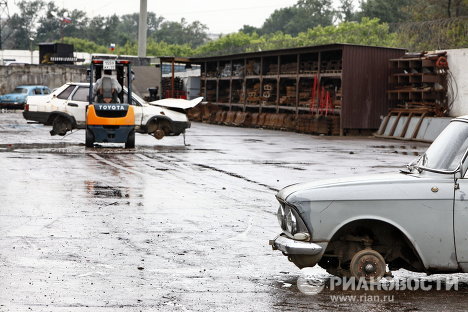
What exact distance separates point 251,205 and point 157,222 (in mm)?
2356

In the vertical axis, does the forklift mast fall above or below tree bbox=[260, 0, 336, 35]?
below

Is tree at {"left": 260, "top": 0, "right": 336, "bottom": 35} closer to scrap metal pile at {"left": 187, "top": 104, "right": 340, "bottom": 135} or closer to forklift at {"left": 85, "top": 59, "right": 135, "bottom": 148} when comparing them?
scrap metal pile at {"left": 187, "top": 104, "right": 340, "bottom": 135}

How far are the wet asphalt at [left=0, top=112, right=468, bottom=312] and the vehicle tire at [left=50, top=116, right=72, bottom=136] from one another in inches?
222

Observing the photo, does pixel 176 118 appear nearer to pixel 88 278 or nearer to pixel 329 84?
pixel 329 84

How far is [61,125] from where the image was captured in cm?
2769

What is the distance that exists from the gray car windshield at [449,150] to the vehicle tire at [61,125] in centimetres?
2121

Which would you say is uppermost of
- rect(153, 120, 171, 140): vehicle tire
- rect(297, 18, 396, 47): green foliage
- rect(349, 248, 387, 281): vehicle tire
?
rect(297, 18, 396, 47): green foliage

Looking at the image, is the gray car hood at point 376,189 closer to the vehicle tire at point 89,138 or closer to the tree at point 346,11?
the vehicle tire at point 89,138

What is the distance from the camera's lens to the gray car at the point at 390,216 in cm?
703

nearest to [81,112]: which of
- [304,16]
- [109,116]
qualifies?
[109,116]

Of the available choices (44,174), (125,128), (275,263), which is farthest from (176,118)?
(275,263)

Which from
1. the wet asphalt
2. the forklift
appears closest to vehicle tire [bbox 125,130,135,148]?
the forklift

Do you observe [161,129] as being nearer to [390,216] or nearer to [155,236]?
[155,236]

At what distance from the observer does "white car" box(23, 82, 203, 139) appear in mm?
27297
